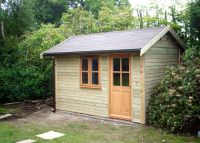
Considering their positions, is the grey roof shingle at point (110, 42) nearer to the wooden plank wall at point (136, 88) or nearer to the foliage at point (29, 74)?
the wooden plank wall at point (136, 88)

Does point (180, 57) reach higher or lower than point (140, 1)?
lower

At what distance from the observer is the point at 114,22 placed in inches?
807

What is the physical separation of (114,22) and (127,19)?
0.96 m

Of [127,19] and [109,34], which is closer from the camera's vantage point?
[109,34]

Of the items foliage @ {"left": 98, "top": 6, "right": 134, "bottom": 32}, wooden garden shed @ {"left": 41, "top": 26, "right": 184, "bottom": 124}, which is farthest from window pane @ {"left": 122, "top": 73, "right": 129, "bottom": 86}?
foliage @ {"left": 98, "top": 6, "right": 134, "bottom": 32}

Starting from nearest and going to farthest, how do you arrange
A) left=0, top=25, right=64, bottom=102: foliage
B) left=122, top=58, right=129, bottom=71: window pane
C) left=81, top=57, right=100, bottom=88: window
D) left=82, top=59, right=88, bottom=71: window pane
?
1. left=122, top=58, right=129, bottom=71: window pane
2. left=81, top=57, right=100, bottom=88: window
3. left=82, top=59, right=88, bottom=71: window pane
4. left=0, top=25, right=64, bottom=102: foliage

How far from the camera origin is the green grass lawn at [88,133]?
8.34 m

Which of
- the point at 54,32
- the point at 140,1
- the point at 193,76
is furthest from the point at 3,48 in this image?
the point at 140,1

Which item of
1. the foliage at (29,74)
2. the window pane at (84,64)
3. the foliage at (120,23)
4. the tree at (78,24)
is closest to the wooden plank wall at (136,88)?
the window pane at (84,64)

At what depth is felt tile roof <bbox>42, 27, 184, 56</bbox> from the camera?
398 inches

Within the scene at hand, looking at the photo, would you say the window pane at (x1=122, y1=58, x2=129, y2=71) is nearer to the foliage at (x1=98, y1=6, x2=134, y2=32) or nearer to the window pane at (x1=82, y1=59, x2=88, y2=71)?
the window pane at (x1=82, y1=59, x2=88, y2=71)

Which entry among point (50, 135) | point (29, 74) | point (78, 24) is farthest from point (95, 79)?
point (78, 24)

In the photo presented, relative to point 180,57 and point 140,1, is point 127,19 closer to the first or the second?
point 140,1

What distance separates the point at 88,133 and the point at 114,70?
8.88 feet
